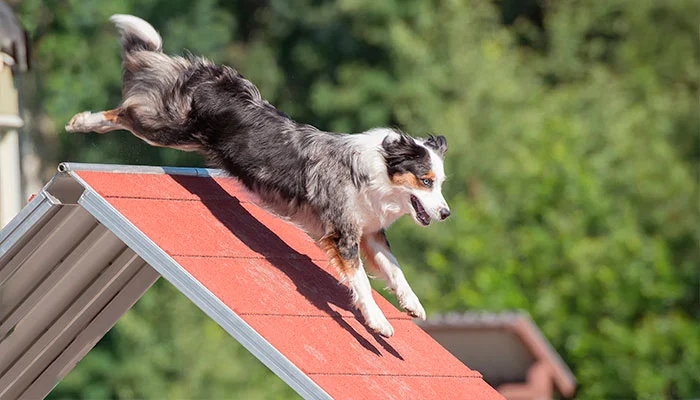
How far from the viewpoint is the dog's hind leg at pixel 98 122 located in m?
6.93

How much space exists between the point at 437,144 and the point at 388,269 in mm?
647

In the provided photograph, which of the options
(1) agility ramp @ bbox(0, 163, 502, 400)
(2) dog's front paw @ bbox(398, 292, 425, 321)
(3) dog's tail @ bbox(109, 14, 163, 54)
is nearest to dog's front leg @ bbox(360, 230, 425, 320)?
(2) dog's front paw @ bbox(398, 292, 425, 321)

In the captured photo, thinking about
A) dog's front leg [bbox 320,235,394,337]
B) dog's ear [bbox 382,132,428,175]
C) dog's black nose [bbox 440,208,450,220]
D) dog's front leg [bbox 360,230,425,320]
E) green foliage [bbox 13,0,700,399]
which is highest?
green foliage [bbox 13,0,700,399]

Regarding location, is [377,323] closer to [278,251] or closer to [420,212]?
[420,212]

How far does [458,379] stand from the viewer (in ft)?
21.2

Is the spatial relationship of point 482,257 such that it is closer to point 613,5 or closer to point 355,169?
point 613,5

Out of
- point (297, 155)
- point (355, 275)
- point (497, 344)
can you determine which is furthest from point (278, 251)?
point (497, 344)

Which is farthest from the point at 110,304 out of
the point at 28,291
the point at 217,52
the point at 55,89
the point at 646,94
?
the point at 646,94

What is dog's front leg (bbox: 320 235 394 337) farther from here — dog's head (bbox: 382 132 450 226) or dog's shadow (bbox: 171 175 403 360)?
dog's head (bbox: 382 132 450 226)

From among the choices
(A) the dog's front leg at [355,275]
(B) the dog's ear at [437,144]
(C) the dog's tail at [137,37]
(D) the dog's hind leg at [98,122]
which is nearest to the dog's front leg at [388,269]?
(A) the dog's front leg at [355,275]

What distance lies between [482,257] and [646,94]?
25.5 ft

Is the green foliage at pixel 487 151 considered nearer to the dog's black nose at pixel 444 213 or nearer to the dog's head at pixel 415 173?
the dog's head at pixel 415 173

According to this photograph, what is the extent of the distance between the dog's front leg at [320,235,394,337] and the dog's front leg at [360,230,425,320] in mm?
288

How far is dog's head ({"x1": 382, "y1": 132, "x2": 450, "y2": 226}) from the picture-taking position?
20.4ft
